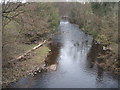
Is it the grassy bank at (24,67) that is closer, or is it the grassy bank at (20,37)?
the grassy bank at (20,37)

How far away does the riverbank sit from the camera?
17091 mm

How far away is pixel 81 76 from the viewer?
59.4ft

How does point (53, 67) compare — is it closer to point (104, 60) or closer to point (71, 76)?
point (71, 76)

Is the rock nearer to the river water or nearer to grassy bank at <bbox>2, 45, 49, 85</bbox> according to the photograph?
the river water

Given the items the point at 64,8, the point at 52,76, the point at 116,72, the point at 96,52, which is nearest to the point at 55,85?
the point at 52,76

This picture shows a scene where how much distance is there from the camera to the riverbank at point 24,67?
17091mm

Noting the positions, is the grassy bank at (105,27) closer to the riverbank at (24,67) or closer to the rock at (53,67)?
the rock at (53,67)

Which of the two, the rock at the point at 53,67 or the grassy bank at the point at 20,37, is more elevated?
the grassy bank at the point at 20,37

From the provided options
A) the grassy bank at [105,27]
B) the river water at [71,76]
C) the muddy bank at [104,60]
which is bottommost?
the river water at [71,76]

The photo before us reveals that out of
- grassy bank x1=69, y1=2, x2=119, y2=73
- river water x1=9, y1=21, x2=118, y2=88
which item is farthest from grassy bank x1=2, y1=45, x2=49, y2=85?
grassy bank x1=69, y1=2, x2=119, y2=73

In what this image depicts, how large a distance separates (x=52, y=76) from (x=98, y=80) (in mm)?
3726

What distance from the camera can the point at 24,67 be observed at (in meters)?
19.7

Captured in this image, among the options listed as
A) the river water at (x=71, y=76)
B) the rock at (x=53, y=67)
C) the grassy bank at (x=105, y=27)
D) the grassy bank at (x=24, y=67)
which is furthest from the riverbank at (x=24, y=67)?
the grassy bank at (x=105, y=27)

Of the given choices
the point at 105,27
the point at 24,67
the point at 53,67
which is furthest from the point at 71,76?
the point at 105,27
